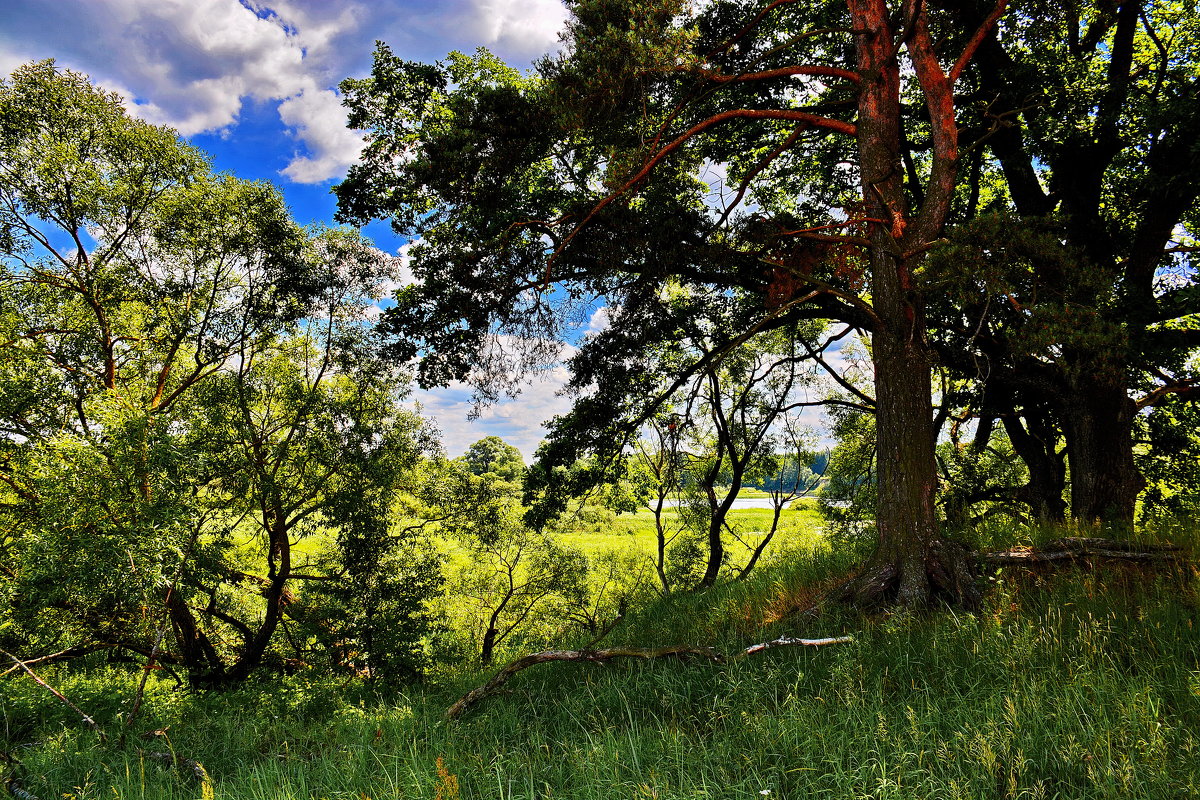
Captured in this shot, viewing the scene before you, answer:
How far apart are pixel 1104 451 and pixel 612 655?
8421 mm

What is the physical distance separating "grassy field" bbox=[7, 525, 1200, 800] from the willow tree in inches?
50.3

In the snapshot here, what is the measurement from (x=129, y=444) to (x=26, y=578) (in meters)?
2.76

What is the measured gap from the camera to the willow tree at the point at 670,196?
20.2 feet

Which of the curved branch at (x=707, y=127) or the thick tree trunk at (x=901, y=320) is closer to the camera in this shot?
the thick tree trunk at (x=901, y=320)

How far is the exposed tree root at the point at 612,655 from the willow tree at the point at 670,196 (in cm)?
150

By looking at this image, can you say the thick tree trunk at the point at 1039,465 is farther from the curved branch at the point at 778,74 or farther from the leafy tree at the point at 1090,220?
the curved branch at the point at 778,74

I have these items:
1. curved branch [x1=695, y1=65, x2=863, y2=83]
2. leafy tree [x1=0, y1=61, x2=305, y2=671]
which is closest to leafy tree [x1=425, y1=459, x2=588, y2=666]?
leafy tree [x1=0, y1=61, x2=305, y2=671]

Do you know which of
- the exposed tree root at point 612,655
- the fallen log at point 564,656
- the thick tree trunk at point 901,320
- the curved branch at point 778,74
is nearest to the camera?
the exposed tree root at point 612,655

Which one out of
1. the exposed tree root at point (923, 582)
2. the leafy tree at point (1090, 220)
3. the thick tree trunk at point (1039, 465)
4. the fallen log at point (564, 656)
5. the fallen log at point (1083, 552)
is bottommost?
the fallen log at point (564, 656)

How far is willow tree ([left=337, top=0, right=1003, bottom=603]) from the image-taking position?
6.16 metres

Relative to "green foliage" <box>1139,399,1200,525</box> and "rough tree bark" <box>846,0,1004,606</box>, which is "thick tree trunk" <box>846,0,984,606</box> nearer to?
"rough tree bark" <box>846,0,1004,606</box>

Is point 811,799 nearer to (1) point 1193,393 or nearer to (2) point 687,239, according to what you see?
(2) point 687,239

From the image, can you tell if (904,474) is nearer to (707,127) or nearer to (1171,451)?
(707,127)

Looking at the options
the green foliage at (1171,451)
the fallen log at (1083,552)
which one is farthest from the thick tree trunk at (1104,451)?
the green foliage at (1171,451)
